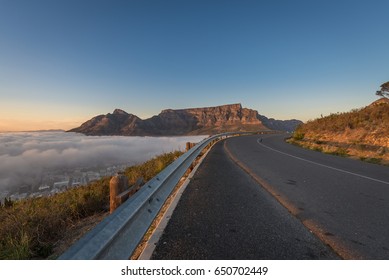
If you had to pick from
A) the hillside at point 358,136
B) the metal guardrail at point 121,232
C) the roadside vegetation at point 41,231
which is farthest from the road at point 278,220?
the hillside at point 358,136

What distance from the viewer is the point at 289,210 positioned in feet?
14.9

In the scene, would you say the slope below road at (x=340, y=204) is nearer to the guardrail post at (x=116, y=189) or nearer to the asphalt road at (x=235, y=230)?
the asphalt road at (x=235, y=230)

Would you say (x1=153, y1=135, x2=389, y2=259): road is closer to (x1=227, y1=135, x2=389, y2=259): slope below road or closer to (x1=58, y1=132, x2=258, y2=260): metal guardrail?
(x1=227, y1=135, x2=389, y2=259): slope below road

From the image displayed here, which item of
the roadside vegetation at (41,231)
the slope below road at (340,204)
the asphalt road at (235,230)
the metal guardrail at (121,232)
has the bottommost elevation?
the roadside vegetation at (41,231)

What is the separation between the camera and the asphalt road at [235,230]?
9.04 ft

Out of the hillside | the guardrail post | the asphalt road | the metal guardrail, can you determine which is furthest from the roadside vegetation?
the hillside

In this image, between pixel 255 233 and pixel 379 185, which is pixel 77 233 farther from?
pixel 379 185

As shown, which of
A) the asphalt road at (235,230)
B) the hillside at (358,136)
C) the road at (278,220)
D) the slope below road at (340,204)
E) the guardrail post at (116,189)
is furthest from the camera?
the hillside at (358,136)

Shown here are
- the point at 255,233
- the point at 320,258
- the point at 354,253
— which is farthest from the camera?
the point at 255,233

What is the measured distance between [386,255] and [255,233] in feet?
4.86

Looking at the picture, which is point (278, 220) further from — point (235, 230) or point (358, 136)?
point (358, 136)

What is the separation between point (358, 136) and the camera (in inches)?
778

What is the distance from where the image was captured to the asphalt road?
2.75 meters
